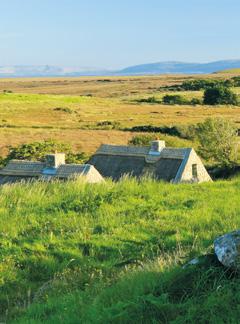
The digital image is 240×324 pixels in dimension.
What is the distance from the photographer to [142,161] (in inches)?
1220

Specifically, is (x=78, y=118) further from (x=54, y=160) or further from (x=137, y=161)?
(x=54, y=160)

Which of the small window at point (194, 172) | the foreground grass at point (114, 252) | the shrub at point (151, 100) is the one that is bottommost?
the shrub at point (151, 100)

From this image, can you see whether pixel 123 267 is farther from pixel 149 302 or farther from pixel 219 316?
pixel 219 316

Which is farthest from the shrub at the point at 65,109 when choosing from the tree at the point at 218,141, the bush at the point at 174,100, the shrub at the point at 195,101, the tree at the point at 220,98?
the tree at the point at 218,141

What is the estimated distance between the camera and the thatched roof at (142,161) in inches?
1155

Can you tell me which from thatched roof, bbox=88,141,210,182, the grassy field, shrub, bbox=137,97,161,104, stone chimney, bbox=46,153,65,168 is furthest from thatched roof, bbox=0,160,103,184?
shrub, bbox=137,97,161,104

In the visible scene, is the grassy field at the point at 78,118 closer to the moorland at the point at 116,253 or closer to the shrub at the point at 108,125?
the shrub at the point at 108,125

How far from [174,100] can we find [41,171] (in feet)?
357

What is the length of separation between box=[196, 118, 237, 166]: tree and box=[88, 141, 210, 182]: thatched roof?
14.8 metres

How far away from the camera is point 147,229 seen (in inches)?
388

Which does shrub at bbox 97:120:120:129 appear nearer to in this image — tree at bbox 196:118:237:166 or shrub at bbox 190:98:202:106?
tree at bbox 196:118:237:166

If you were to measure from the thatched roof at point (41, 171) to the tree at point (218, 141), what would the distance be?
71.5 ft

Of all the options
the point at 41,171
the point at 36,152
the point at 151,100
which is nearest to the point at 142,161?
the point at 41,171

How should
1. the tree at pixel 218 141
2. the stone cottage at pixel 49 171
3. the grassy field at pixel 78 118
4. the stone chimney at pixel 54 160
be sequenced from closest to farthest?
the stone cottage at pixel 49 171, the stone chimney at pixel 54 160, the tree at pixel 218 141, the grassy field at pixel 78 118
